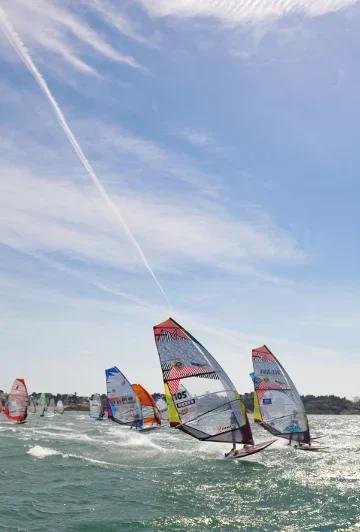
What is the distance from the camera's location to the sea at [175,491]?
15.9 metres

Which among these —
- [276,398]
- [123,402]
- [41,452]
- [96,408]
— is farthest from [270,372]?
[96,408]

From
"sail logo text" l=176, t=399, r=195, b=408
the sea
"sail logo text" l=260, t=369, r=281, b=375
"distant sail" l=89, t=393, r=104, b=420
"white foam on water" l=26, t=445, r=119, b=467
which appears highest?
"sail logo text" l=260, t=369, r=281, b=375

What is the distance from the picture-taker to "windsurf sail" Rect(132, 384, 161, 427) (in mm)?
58812

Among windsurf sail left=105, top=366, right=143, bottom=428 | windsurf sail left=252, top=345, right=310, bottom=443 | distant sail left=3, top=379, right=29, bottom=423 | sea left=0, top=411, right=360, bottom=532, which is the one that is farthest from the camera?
distant sail left=3, top=379, right=29, bottom=423

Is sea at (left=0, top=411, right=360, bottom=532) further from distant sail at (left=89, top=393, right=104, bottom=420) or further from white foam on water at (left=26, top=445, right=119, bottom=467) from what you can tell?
distant sail at (left=89, top=393, right=104, bottom=420)

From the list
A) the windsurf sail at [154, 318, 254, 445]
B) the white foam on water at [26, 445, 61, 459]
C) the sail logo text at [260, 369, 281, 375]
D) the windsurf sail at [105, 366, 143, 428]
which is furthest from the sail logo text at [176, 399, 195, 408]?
the windsurf sail at [105, 366, 143, 428]

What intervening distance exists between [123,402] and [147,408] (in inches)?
275

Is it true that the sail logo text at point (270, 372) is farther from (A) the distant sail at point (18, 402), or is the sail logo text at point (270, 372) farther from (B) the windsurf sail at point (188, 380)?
(A) the distant sail at point (18, 402)

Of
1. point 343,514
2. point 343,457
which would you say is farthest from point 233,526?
point 343,457

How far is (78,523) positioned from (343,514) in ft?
29.7

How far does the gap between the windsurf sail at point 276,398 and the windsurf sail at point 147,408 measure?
2629cm

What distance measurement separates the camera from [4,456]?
3145 cm

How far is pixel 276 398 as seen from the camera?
34.3 metres

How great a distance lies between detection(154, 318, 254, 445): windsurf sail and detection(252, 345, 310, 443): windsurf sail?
8.14 metres
